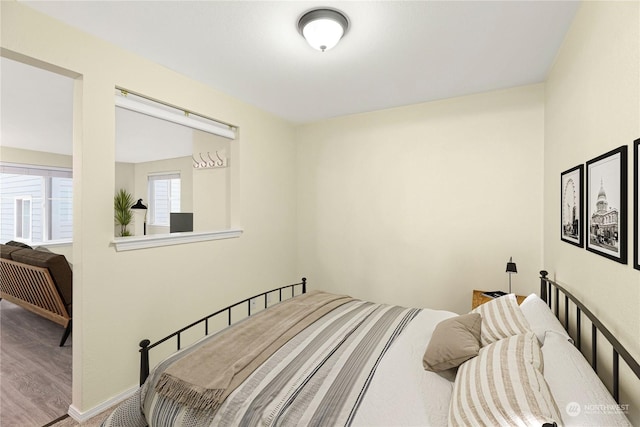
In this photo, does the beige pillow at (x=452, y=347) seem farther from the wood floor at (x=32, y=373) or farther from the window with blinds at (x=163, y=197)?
the window with blinds at (x=163, y=197)

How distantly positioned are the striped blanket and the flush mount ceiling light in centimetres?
176

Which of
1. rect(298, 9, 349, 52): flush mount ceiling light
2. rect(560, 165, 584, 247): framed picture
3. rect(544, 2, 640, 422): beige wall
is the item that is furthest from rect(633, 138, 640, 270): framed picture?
rect(298, 9, 349, 52): flush mount ceiling light

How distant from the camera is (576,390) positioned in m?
0.98

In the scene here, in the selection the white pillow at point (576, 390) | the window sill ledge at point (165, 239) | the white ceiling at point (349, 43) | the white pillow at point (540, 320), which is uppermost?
the white ceiling at point (349, 43)

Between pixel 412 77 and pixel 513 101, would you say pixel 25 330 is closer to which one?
pixel 412 77

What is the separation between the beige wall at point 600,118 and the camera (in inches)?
42.2

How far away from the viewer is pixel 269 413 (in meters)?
1.16

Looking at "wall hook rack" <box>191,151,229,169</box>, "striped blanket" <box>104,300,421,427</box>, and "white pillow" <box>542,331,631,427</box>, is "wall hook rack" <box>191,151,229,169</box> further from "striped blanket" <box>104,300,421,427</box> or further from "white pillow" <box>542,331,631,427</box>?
"white pillow" <box>542,331,631,427</box>

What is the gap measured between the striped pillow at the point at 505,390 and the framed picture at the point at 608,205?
49 cm

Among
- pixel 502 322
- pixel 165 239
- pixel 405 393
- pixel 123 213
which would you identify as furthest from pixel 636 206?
pixel 123 213

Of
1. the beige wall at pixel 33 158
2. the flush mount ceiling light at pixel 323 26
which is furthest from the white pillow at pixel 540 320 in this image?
the beige wall at pixel 33 158

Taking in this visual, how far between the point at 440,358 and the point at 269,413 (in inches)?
31.3

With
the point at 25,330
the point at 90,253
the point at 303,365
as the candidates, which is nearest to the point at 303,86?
the point at 90,253

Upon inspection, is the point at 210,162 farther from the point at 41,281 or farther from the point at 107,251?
the point at 41,281
